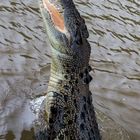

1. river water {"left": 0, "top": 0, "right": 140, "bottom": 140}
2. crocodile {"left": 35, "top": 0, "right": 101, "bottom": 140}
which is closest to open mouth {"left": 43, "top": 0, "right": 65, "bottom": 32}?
crocodile {"left": 35, "top": 0, "right": 101, "bottom": 140}

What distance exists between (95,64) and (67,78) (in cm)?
198

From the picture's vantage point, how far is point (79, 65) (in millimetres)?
4363

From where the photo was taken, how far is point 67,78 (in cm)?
441

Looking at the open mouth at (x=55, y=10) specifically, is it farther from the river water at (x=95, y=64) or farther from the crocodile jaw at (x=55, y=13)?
the river water at (x=95, y=64)

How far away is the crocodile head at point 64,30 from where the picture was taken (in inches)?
167

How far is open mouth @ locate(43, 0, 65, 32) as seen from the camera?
4246mm

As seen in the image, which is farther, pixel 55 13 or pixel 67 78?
pixel 67 78

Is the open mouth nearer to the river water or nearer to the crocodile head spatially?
the crocodile head

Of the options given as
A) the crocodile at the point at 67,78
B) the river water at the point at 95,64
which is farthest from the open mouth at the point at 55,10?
the river water at the point at 95,64

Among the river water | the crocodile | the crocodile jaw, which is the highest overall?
the crocodile jaw

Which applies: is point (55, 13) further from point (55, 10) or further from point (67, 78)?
point (67, 78)

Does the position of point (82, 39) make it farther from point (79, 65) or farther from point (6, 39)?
point (6, 39)

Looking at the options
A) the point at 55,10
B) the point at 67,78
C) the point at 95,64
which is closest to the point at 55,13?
the point at 55,10

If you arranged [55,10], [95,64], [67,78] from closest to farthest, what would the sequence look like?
[55,10] < [67,78] < [95,64]
